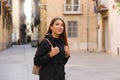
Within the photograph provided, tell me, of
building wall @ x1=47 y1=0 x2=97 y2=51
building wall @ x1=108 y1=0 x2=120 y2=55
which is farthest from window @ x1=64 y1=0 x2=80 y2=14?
building wall @ x1=108 y1=0 x2=120 y2=55

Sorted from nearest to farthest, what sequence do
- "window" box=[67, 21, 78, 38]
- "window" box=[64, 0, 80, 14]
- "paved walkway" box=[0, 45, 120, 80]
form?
"paved walkway" box=[0, 45, 120, 80] → "window" box=[67, 21, 78, 38] → "window" box=[64, 0, 80, 14]

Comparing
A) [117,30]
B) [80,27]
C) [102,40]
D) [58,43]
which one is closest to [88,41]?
[80,27]

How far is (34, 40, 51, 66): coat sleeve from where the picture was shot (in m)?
5.68

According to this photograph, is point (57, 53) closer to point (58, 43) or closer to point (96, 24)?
point (58, 43)

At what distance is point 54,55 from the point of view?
5684 millimetres

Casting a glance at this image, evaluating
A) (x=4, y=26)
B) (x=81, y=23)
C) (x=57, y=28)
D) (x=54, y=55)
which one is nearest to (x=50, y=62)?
(x=54, y=55)

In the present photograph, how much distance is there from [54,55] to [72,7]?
145 ft

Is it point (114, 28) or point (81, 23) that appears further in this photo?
point (81, 23)

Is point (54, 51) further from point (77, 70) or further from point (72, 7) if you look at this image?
point (72, 7)

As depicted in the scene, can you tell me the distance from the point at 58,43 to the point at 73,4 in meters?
44.2

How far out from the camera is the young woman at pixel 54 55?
5.71 m

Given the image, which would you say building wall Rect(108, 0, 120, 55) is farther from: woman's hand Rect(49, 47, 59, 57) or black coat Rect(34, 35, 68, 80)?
woman's hand Rect(49, 47, 59, 57)

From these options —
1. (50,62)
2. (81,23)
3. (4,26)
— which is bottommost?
(50,62)

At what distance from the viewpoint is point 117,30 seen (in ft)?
117
